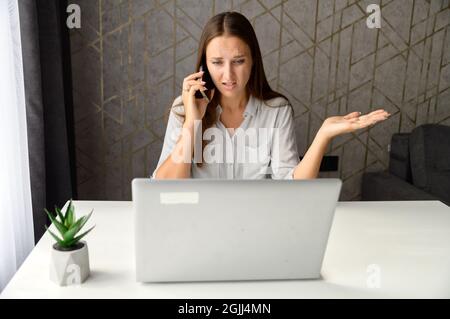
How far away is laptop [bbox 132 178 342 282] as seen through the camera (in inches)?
37.8

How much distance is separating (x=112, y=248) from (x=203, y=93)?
87 cm

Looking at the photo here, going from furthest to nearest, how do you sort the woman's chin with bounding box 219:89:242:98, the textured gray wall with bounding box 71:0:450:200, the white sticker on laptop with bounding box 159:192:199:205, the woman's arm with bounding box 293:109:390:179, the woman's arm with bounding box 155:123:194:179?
the textured gray wall with bounding box 71:0:450:200 → the woman's chin with bounding box 219:89:242:98 → the woman's arm with bounding box 155:123:194:179 → the woman's arm with bounding box 293:109:390:179 → the white sticker on laptop with bounding box 159:192:199:205

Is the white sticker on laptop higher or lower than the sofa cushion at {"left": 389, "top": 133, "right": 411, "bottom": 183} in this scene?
higher

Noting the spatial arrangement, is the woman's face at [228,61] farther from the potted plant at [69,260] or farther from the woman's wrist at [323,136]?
the potted plant at [69,260]

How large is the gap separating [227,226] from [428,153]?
7.82 ft

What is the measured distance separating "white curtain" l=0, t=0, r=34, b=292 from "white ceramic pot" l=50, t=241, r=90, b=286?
3.42 ft

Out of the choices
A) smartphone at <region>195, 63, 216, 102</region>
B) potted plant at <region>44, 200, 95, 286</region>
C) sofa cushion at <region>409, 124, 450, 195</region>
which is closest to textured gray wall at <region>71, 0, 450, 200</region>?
sofa cushion at <region>409, 124, 450, 195</region>

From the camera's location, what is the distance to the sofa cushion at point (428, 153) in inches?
115

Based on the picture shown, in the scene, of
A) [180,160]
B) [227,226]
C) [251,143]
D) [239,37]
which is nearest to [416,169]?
[251,143]

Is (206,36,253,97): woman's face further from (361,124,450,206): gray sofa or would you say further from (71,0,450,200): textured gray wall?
(361,124,450,206): gray sofa

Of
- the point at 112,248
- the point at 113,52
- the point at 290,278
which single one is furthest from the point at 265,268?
the point at 113,52

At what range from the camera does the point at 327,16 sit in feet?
10.3

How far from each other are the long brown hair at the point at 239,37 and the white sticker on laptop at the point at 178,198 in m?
0.98

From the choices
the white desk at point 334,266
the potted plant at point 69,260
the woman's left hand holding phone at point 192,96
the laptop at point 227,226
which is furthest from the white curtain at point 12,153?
the laptop at point 227,226
